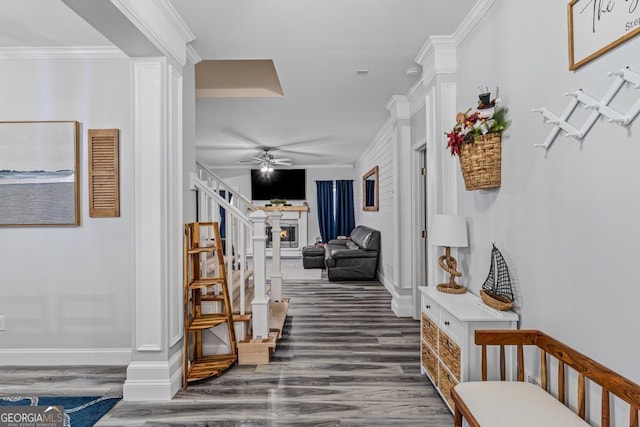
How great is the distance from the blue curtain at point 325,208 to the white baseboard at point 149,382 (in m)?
7.47

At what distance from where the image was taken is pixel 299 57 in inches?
123

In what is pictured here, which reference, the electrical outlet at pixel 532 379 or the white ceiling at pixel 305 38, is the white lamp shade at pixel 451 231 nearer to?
the electrical outlet at pixel 532 379

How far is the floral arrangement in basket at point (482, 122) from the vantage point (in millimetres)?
2119

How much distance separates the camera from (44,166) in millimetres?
2910

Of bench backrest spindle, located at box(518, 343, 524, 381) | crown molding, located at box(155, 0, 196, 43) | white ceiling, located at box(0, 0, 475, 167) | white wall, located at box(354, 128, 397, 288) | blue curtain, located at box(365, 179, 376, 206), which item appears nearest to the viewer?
bench backrest spindle, located at box(518, 343, 524, 381)

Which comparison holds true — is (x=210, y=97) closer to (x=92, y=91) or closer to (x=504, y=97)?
(x=92, y=91)

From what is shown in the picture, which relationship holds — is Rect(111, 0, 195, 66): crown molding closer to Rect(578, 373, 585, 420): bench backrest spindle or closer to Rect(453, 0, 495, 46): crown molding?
Rect(453, 0, 495, 46): crown molding

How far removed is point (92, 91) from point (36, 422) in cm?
241

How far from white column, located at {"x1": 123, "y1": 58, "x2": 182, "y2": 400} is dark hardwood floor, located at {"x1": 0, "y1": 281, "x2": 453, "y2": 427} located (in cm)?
17

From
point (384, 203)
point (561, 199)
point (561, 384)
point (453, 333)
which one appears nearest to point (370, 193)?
point (384, 203)

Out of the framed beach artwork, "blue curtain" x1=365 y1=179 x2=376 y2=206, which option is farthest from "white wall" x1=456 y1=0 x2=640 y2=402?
"blue curtain" x1=365 y1=179 x2=376 y2=206

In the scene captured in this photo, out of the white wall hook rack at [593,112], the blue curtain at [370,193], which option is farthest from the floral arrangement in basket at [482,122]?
the blue curtain at [370,193]

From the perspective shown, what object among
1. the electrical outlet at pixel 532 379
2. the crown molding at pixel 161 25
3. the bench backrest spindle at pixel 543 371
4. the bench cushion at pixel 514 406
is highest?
the crown molding at pixel 161 25

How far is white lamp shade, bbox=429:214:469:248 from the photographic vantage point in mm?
2484
